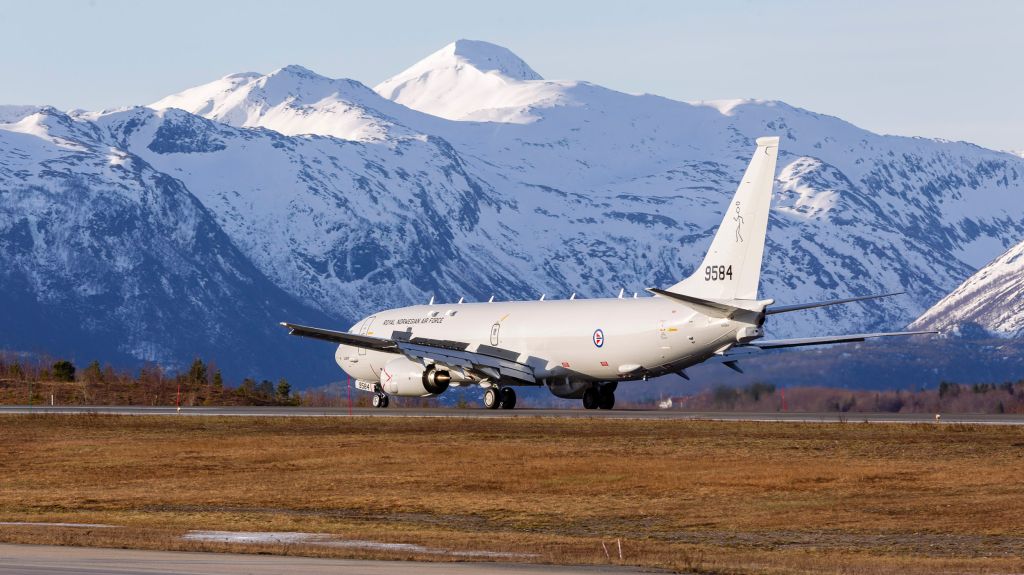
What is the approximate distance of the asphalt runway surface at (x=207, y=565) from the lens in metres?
24.1

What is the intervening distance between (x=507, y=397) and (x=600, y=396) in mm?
3594

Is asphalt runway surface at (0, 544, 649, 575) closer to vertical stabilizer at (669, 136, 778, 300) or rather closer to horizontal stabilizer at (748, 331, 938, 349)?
vertical stabilizer at (669, 136, 778, 300)

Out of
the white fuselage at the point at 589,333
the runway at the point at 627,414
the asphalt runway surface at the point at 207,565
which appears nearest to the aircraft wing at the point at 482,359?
the white fuselage at the point at 589,333

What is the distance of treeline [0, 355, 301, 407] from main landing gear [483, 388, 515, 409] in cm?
1876

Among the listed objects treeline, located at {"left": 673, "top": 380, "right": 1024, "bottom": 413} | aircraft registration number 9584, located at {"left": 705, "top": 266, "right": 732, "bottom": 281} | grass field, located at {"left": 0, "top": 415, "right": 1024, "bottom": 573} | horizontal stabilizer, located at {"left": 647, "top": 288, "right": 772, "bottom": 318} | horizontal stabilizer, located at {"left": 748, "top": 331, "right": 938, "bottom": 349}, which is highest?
aircraft registration number 9584, located at {"left": 705, "top": 266, "right": 732, "bottom": 281}

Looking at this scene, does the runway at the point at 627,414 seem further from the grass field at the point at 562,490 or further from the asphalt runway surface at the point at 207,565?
the asphalt runway surface at the point at 207,565

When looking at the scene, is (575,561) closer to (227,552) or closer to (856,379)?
(227,552)

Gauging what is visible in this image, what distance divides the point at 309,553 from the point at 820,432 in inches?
995

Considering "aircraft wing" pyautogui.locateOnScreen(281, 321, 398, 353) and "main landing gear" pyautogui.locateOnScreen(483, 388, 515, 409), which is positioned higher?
"aircraft wing" pyautogui.locateOnScreen(281, 321, 398, 353)

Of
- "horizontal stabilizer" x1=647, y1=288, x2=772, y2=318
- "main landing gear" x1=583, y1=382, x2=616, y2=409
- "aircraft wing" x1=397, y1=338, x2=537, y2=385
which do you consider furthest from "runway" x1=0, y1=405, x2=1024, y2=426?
"horizontal stabilizer" x1=647, y1=288, x2=772, y2=318

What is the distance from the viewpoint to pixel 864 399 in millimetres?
67125

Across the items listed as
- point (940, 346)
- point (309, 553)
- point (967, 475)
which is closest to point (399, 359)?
point (940, 346)

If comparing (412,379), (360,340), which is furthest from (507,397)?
(360,340)

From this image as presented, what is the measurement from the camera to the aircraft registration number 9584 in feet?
183
